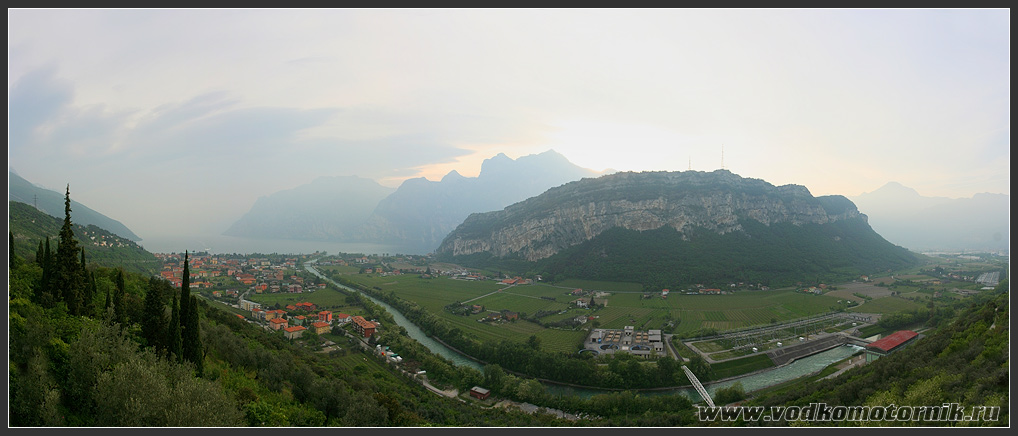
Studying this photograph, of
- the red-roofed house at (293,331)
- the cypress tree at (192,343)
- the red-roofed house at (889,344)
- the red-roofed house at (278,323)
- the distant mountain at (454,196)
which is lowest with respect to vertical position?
the red-roofed house at (293,331)

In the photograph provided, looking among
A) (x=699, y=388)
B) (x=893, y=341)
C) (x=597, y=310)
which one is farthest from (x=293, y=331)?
(x=893, y=341)

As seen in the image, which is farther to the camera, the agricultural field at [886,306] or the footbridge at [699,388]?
the agricultural field at [886,306]

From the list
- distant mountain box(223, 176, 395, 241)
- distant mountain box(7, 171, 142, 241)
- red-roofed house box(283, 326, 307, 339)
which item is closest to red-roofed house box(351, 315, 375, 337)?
red-roofed house box(283, 326, 307, 339)

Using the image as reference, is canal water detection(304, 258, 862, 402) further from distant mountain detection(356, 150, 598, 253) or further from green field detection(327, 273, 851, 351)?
distant mountain detection(356, 150, 598, 253)

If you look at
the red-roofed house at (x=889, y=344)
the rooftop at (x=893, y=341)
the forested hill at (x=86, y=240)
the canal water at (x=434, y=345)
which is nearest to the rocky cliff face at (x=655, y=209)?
the canal water at (x=434, y=345)

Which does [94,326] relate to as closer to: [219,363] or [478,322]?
[219,363]

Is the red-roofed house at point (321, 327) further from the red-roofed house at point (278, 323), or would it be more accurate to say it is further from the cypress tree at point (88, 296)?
the cypress tree at point (88, 296)
